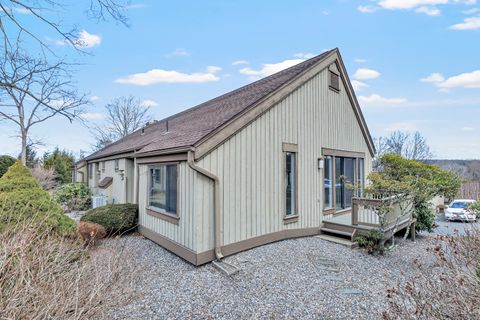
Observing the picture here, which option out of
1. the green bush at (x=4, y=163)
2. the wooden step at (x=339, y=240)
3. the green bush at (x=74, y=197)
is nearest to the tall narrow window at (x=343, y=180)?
the wooden step at (x=339, y=240)

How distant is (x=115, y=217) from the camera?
29.8 feet

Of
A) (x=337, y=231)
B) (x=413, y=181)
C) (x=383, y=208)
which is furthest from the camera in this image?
(x=337, y=231)

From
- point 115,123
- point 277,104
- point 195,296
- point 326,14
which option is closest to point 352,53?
point 326,14

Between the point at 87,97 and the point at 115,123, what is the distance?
20096 millimetres

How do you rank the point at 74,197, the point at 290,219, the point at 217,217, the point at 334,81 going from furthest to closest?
the point at 74,197
the point at 334,81
the point at 290,219
the point at 217,217

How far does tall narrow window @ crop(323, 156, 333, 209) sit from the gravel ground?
251cm

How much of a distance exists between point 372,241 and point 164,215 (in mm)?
5953

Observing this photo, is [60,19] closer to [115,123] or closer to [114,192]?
[114,192]

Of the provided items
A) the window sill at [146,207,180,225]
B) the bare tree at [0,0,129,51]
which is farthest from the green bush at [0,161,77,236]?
the bare tree at [0,0,129,51]

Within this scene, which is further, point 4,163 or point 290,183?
point 4,163

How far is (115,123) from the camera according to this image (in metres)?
32.3

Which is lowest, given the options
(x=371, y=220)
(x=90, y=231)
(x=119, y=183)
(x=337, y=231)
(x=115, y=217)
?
(x=337, y=231)

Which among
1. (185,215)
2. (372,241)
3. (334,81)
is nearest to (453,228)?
(372,241)

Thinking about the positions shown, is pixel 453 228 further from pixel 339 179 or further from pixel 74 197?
pixel 74 197
